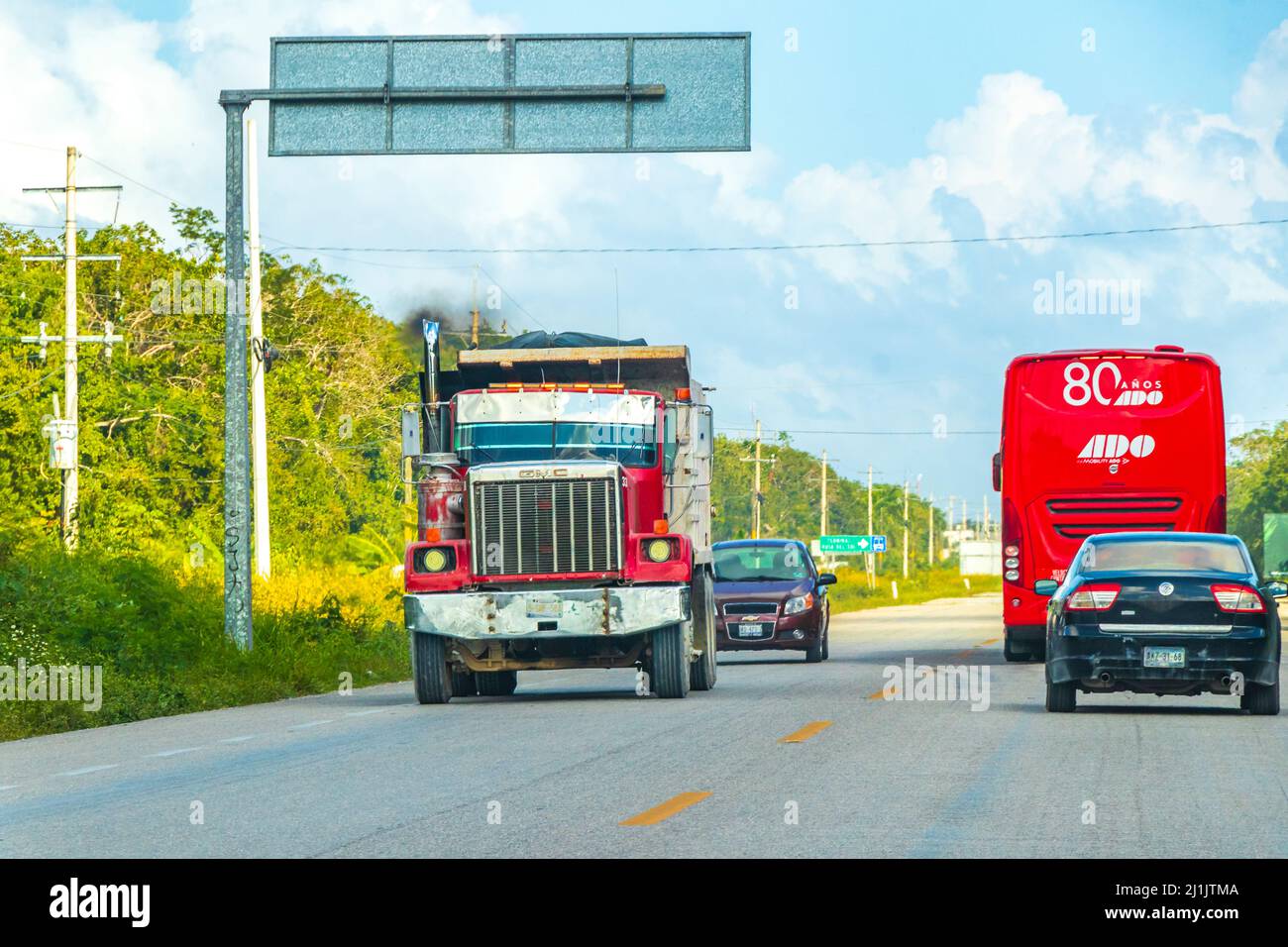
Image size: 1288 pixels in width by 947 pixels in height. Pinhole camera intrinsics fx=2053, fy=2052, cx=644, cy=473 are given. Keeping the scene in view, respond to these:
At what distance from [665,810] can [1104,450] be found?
51.5 feet

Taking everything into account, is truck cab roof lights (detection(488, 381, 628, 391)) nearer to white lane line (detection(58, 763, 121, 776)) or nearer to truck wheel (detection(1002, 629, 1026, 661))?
white lane line (detection(58, 763, 121, 776))

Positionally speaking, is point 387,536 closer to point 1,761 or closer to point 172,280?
point 172,280

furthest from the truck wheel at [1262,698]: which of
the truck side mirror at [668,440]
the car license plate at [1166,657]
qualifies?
the truck side mirror at [668,440]

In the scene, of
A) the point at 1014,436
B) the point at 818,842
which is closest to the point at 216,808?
the point at 818,842

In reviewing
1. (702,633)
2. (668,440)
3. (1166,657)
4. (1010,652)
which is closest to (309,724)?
(668,440)

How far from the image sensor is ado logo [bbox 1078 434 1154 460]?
2570 cm

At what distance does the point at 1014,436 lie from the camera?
2630cm

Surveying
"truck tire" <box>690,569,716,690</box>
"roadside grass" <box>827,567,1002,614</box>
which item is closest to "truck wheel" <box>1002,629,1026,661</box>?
"truck tire" <box>690,569,716,690</box>

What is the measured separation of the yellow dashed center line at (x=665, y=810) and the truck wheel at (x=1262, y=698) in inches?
303

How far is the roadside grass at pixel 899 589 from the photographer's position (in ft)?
276

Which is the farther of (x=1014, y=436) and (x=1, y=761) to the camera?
(x=1014, y=436)

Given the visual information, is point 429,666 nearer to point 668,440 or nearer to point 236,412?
point 668,440

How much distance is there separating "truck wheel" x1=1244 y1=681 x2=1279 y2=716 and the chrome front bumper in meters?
5.26

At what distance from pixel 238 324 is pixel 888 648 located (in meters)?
15.0
